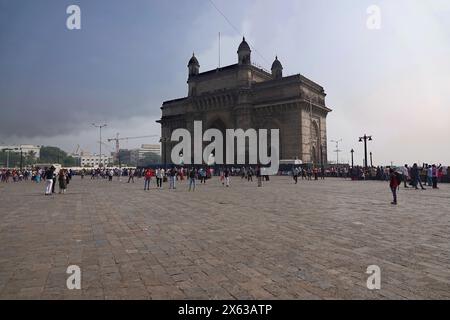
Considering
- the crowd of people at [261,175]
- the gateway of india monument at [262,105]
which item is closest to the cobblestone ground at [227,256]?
the crowd of people at [261,175]

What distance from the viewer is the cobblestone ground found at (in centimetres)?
349

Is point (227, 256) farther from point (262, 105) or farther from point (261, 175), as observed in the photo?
point (262, 105)

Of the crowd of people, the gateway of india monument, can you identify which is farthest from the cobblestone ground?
the gateway of india monument

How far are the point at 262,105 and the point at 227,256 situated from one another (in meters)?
45.3

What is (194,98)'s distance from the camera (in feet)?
190

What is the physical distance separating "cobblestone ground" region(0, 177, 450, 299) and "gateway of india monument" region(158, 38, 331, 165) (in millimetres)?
38206

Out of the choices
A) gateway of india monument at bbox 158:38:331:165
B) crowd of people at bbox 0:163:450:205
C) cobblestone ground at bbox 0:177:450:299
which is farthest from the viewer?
gateway of india monument at bbox 158:38:331:165

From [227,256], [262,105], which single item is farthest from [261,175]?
[227,256]

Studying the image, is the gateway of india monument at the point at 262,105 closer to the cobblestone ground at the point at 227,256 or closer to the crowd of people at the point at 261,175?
the crowd of people at the point at 261,175

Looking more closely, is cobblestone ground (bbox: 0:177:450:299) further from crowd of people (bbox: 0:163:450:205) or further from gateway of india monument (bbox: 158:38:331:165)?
gateway of india monument (bbox: 158:38:331:165)
